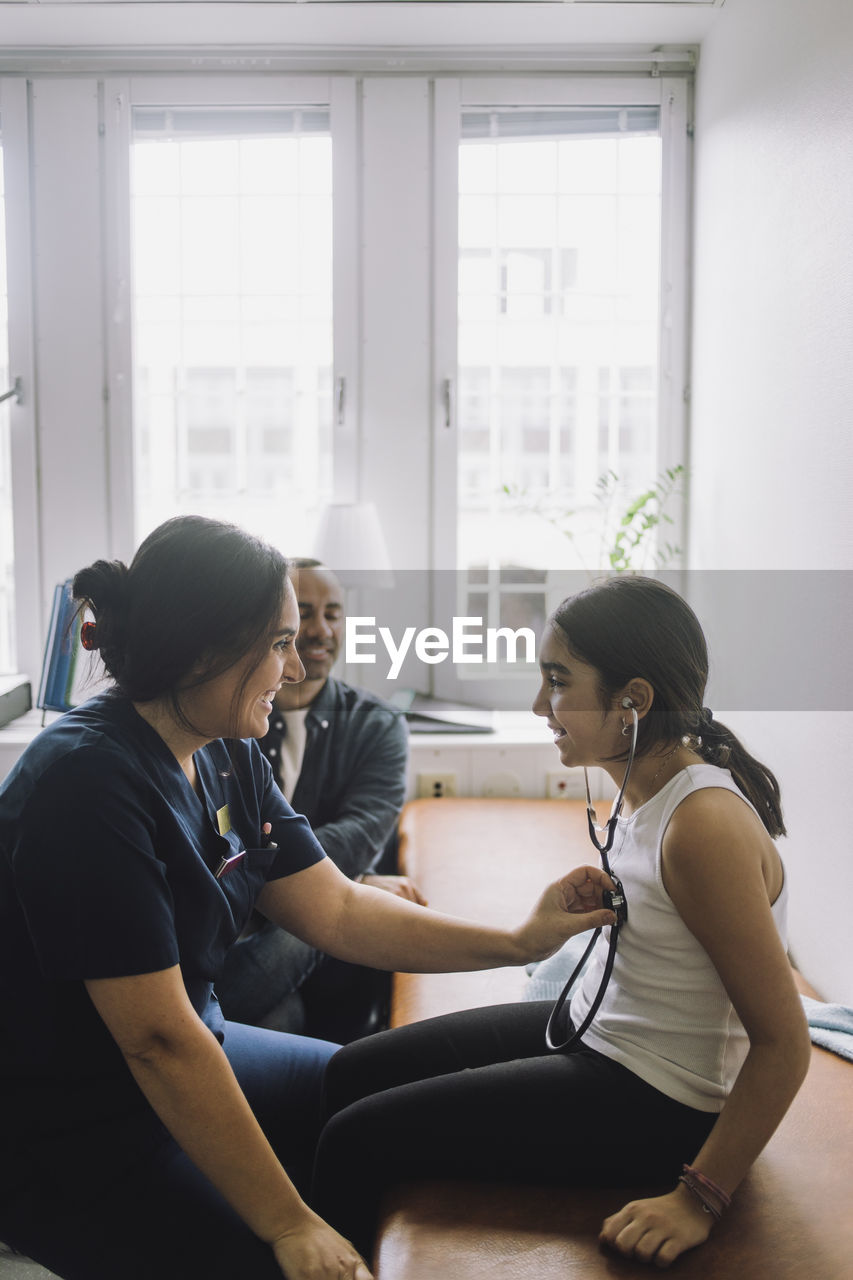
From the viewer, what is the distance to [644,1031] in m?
1.16

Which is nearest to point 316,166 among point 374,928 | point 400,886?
point 400,886

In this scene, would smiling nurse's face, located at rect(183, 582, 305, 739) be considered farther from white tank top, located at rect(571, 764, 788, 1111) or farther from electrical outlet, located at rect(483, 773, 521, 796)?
electrical outlet, located at rect(483, 773, 521, 796)

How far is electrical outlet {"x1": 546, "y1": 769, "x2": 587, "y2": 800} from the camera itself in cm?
266

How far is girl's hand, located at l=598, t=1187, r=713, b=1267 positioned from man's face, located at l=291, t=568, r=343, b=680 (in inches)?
49.9

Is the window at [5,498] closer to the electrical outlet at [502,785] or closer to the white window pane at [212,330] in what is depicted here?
the white window pane at [212,330]

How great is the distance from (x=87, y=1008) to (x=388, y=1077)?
1.40 feet

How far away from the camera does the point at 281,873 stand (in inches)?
54.7

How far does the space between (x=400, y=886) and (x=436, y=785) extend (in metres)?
0.67

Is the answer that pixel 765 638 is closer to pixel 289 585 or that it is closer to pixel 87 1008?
pixel 289 585

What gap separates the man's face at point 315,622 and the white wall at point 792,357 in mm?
874

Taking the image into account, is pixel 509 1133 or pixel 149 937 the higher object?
pixel 149 937

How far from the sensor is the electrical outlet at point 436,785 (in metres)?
2.67

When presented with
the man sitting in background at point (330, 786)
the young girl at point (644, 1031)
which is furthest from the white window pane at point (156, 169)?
the young girl at point (644, 1031)

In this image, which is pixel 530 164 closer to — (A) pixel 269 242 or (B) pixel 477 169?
(B) pixel 477 169
